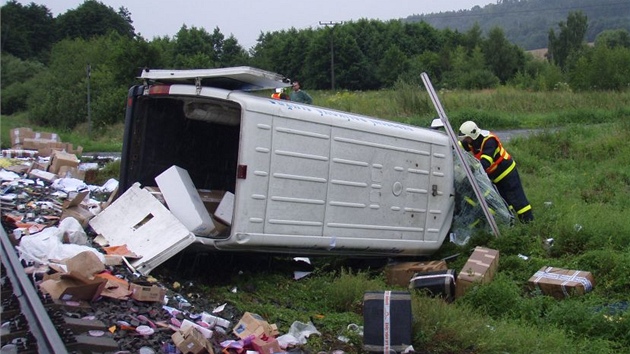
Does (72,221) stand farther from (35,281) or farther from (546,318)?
(546,318)

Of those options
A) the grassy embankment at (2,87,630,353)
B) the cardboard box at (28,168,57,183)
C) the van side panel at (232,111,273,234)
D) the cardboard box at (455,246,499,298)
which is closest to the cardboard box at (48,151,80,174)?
the cardboard box at (28,168,57,183)

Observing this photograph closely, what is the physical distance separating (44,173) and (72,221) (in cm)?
413

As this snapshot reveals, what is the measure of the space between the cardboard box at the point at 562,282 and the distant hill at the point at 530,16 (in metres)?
129

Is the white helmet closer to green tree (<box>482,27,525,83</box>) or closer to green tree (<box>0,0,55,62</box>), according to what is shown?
green tree (<box>482,27,525,83</box>)

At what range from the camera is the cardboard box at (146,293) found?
5672mm

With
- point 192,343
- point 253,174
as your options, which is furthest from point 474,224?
point 192,343

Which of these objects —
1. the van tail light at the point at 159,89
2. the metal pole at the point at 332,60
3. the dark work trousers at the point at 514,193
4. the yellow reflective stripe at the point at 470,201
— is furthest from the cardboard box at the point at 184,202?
the metal pole at the point at 332,60

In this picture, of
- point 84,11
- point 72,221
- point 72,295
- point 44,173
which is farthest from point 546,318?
point 84,11

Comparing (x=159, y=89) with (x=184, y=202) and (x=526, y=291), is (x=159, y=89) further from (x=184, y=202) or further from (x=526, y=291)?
(x=526, y=291)

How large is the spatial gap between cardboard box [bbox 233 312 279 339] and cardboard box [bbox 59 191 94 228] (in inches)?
110

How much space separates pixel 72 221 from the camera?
22.8 ft

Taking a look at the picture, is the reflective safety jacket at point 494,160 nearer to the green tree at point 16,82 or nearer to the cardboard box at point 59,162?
the cardboard box at point 59,162

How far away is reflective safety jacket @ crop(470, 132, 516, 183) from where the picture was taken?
29.4 ft

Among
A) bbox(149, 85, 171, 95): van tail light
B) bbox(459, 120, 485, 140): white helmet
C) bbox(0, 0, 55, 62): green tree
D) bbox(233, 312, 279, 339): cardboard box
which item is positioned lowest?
bbox(233, 312, 279, 339): cardboard box
